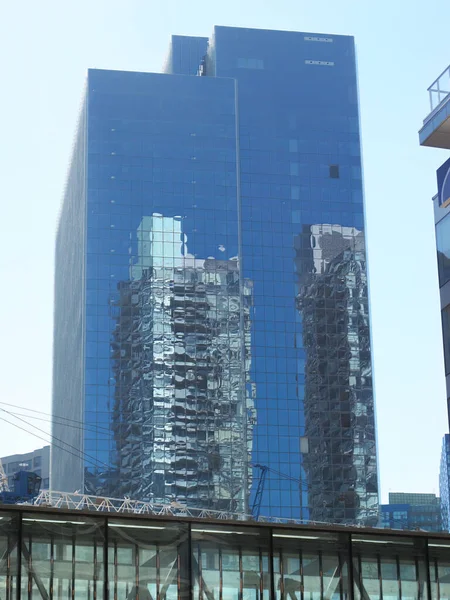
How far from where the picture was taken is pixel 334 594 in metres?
30.4

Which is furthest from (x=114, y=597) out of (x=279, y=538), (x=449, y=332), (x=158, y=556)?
(x=449, y=332)

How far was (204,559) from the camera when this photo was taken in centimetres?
2952

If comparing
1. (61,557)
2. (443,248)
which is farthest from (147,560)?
(443,248)

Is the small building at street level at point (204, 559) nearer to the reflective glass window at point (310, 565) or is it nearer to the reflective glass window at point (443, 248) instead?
the reflective glass window at point (310, 565)

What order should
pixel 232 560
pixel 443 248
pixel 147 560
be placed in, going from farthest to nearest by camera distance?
pixel 443 248 < pixel 232 560 < pixel 147 560

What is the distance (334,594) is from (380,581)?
125 centimetres

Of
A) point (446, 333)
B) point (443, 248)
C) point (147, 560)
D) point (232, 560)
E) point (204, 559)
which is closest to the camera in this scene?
point (147, 560)

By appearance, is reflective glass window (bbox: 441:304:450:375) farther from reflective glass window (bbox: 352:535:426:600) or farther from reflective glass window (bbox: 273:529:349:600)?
reflective glass window (bbox: 273:529:349:600)

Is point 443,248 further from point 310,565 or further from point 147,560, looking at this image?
point 147,560

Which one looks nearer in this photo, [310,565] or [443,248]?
[310,565]

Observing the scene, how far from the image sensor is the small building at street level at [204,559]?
28.0 metres

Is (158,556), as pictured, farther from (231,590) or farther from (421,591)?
(421,591)

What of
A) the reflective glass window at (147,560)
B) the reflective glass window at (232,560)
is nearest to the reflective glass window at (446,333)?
the reflective glass window at (232,560)

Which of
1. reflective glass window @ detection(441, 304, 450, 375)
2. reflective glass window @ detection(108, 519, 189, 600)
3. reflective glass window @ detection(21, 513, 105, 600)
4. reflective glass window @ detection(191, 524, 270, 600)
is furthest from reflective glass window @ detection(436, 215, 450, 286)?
reflective glass window @ detection(21, 513, 105, 600)
